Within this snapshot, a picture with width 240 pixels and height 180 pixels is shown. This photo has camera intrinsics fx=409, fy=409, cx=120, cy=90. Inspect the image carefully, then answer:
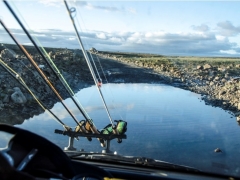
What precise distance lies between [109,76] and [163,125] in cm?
164

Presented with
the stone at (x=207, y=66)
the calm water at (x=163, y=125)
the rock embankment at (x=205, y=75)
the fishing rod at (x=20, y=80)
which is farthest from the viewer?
the stone at (x=207, y=66)

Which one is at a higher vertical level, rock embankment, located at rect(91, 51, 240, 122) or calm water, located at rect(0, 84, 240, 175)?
rock embankment, located at rect(91, 51, 240, 122)

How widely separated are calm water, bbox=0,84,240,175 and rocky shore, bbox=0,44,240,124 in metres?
0.15

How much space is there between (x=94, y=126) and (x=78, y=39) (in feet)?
3.45

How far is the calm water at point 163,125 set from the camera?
13.9ft

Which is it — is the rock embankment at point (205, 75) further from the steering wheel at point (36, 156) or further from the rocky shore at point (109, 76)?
the steering wheel at point (36, 156)

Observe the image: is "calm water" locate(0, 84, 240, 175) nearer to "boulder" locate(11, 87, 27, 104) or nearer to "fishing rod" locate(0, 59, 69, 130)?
"fishing rod" locate(0, 59, 69, 130)

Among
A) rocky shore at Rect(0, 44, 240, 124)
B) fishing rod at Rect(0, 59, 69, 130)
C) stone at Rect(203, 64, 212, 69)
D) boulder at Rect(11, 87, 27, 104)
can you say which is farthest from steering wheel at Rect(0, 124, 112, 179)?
stone at Rect(203, 64, 212, 69)

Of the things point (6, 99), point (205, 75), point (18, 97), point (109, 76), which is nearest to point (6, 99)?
point (6, 99)

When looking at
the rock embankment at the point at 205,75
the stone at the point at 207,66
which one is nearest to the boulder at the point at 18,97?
the rock embankment at the point at 205,75

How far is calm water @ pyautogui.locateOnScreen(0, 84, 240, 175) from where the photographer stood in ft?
13.9

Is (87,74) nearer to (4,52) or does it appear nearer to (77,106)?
(77,106)

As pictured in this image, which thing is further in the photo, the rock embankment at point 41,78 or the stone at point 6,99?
the stone at point 6,99

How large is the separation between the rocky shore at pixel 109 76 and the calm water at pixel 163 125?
15 centimetres
